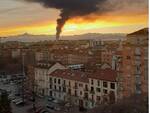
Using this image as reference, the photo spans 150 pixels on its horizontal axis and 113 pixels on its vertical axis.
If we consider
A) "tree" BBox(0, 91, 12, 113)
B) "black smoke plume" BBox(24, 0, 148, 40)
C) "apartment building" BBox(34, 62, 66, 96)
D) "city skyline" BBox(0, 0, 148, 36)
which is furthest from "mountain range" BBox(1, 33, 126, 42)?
"tree" BBox(0, 91, 12, 113)

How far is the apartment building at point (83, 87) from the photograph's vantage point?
8.95ft

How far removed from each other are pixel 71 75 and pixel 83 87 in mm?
147

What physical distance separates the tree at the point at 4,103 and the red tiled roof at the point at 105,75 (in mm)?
659

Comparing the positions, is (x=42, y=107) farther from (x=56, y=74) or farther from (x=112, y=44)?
(x=112, y=44)

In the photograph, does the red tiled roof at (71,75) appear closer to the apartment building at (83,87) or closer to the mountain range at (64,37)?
the apartment building at (83,87)

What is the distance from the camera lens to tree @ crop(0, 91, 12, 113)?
2.54 meters

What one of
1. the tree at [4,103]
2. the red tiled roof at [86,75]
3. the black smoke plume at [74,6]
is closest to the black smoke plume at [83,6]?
the black smoke plume at [74,6]

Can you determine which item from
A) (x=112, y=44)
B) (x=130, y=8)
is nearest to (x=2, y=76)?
(x=112, y=44)

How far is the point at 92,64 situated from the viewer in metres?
2.63

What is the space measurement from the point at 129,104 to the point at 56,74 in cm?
76

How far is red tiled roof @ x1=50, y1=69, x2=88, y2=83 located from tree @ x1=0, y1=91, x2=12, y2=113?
1.35 ft

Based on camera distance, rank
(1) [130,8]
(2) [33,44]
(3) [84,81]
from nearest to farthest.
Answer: (1) [130,8], (2) [33,44], (3) [84,81]

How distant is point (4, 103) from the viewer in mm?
2590

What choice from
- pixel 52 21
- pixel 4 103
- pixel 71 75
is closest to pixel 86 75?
pixel 71 75
